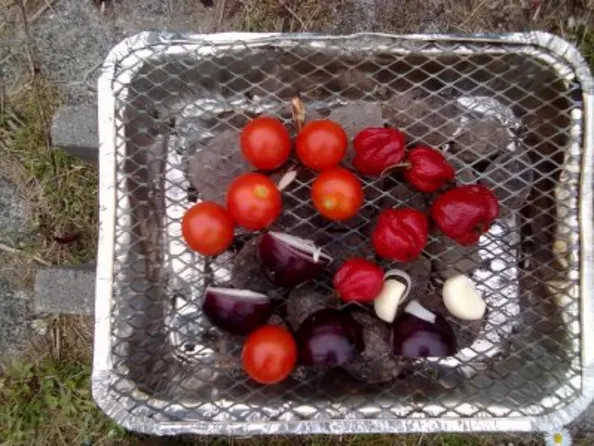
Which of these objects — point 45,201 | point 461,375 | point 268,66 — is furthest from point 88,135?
point 461,375

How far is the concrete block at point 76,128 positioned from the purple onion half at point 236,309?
1.88 ft

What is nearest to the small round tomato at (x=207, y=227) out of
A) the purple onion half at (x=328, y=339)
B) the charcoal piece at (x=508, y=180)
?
the purple onion half at (x=328, y=339)

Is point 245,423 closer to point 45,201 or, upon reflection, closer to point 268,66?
point 268,66

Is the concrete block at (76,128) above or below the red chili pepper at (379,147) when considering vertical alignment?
below

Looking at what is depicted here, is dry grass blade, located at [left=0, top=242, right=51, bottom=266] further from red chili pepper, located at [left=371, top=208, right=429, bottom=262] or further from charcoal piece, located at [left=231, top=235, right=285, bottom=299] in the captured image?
red chili pepper, located at [left=371, top=208, right=429, bottom=262]

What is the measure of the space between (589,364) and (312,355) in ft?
1.93

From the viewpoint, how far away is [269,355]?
1.42 metres

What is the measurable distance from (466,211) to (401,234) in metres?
0.14

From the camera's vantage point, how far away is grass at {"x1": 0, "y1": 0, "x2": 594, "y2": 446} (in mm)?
1990

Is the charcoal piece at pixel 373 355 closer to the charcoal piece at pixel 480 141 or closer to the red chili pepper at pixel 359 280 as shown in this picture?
the red chili pepper at pixel 359 280

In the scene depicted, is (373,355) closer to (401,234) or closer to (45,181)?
(401,234)

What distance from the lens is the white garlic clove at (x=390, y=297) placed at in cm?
146

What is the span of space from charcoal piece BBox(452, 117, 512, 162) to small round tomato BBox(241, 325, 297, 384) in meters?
0.60

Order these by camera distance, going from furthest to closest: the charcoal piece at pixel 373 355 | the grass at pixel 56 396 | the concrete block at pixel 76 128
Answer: the grass at pixel 56 396, the concrete block at pixel 76 128, the charcoal piece at pixel 373 355
